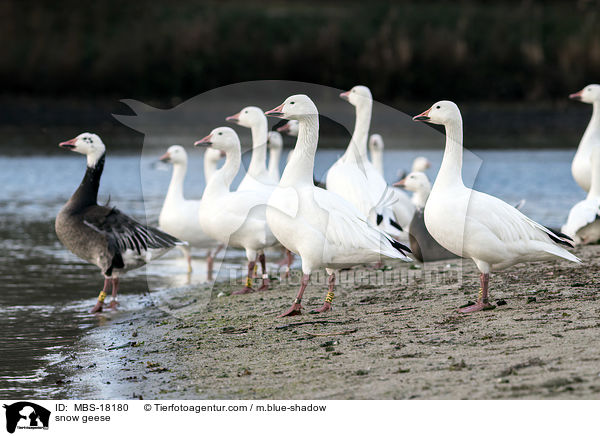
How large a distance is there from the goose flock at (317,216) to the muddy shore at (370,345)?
1.43 ft

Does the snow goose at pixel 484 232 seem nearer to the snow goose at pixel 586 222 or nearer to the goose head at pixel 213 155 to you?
the snow goose at pixel 586 222

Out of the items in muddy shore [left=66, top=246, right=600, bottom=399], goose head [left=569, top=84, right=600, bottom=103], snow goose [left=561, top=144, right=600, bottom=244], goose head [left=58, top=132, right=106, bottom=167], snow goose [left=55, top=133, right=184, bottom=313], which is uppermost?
goose head [left=569, top=84, right=600, bottom=103]

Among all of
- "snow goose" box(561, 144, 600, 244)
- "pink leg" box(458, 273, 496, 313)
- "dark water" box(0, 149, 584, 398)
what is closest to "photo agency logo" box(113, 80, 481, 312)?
"pink leg" box(458, 273, 496, 313)

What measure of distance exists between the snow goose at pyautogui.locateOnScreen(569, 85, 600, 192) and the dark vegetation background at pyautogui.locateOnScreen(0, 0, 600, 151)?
61.9 feet

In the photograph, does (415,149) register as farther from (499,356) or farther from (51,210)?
(499,356)

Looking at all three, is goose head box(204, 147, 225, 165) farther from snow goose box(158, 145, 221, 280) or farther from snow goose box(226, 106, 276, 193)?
snow goose box(226, 106, 276, 193)

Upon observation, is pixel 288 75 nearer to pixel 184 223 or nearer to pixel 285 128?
pixel 285 128

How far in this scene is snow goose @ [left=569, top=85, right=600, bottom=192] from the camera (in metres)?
13.0

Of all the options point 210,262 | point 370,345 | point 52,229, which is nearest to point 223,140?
point 210,262

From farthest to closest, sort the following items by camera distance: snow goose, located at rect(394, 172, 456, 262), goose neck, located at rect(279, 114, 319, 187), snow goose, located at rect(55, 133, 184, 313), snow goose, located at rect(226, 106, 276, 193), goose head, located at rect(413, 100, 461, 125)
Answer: snow goose, located at rect(226, 106, 276, 193), snow goose, located at rect(394, 172, 456, 262), snow goose, located at rect(55, 133, 184, 313), goose neck, located at rect(279, 114, 319, 187), goose head, located at rect(413, 100, 461, 125)

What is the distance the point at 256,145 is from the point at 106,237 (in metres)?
2.43

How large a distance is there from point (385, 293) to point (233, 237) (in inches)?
79.4

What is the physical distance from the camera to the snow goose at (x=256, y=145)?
1134cm

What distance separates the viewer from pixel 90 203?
10820mm
